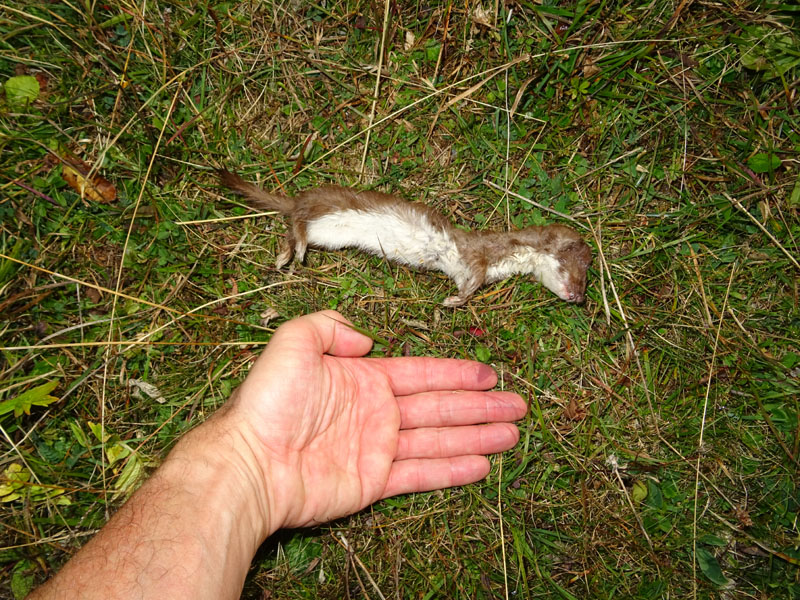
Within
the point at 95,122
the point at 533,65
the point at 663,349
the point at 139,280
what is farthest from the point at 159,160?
the point at 663,349

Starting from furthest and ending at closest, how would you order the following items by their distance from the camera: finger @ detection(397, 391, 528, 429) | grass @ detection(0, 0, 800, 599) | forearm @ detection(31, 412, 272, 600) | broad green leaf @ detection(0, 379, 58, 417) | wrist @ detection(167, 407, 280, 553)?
1. grass @ detection(0, 0, 800, 599)
2. finger @ detection(397, 391, 528, 429)
3. broad green leaf @ detection(0, 379, 58, 417)
4. wrist @ detection(167, 407, 280, 553)
5. forearm @ detection(31, 412, 272, 600)

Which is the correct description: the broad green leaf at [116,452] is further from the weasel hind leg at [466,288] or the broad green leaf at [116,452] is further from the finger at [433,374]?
the weasel hind leg at [466,288]

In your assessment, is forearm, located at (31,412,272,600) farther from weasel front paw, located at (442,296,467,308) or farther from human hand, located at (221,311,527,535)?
weasel front paw, located at (442,296,467,308)

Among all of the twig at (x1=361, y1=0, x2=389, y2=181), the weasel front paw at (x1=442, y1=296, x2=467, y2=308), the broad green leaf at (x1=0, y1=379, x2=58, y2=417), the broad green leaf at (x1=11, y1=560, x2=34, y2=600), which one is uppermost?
the twig at (x1=361, y1=0, x2=389, y2=181)

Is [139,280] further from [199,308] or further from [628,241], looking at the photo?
[628,241]

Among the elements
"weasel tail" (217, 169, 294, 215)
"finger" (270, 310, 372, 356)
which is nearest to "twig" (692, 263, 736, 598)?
"finger" (270, 310, 372, 356)

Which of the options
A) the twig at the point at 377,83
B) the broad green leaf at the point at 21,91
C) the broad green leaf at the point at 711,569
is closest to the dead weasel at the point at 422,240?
the twig at the point at 377,83

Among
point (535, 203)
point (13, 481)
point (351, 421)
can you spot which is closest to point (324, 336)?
point (351, 421)
